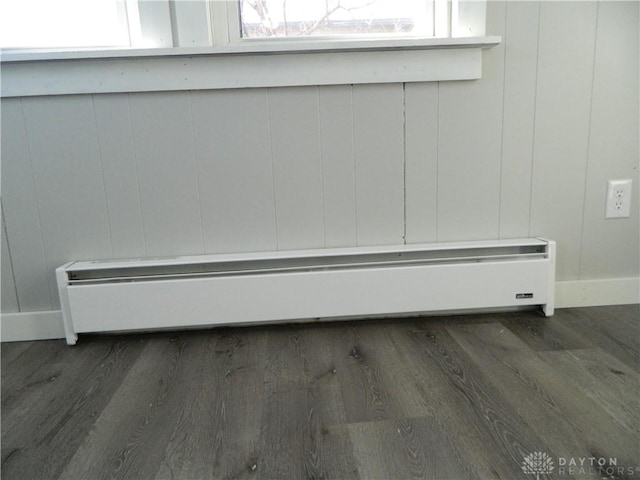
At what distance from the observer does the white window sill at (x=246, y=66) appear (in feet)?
4.27

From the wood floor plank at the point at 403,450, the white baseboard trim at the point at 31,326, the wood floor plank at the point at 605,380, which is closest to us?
the wood floor plank at the point at 403,450

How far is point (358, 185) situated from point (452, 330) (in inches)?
20.9

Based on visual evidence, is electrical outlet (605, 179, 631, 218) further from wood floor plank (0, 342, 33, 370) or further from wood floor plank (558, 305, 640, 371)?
wood floor plank (0, 342, 33, 370)

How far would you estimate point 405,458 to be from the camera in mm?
848

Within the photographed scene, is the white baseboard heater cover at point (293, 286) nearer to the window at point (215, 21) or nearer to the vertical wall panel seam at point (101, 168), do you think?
the vertical wall panel seam at point (101, 168)

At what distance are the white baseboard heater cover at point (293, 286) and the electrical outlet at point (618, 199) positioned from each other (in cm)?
29

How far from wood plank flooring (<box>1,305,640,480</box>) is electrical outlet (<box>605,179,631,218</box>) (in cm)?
33

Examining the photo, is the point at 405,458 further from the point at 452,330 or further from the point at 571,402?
the point at 452,330

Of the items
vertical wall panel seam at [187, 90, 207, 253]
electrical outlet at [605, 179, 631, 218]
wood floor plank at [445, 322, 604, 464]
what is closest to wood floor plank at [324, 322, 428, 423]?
wood floor plank at [445, 322, 604, 464]

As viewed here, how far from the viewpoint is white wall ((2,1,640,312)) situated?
1.39 meters

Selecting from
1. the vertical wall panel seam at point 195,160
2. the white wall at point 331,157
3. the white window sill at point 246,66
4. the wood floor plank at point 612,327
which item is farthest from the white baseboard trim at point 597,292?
the vertical wall panel seam at point 195,160

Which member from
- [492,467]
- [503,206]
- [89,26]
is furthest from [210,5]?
[492,467]

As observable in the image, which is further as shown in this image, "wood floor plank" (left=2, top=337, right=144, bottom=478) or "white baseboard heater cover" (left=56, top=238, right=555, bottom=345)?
"white baseboard heater cover" (left=56, top=238, right=555, bottom=345)

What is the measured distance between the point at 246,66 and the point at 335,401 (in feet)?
3.13
